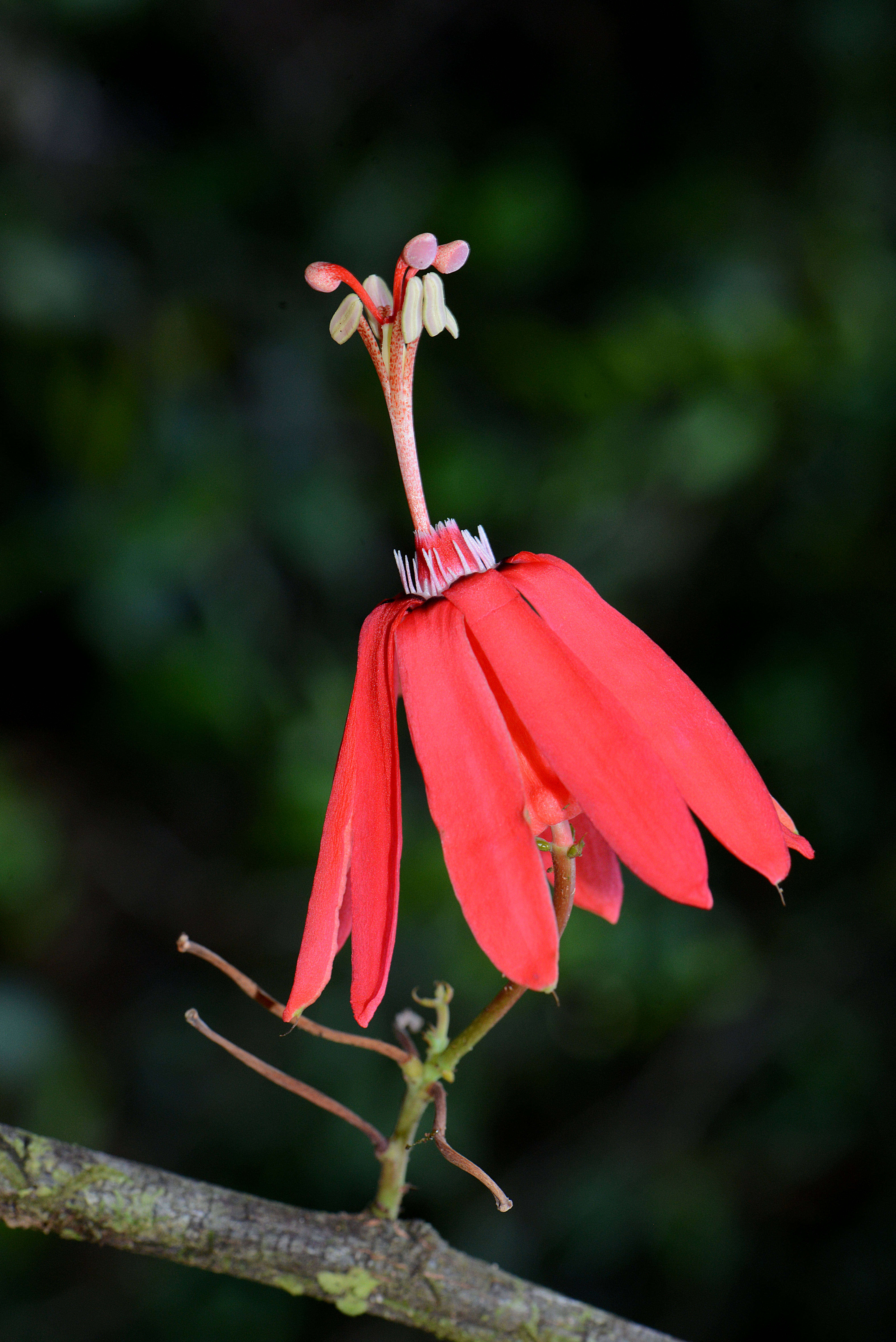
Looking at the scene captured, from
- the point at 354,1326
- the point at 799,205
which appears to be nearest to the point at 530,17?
the point at 799,205

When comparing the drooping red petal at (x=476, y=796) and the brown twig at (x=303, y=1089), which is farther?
the brown twig at (x=303, y=1089)

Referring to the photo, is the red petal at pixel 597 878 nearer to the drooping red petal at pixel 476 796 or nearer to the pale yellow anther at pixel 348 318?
the drooping red petal at pixel 476 796

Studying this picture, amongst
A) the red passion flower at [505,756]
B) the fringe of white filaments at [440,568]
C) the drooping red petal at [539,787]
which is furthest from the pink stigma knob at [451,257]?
the drooping red petal at [539,787]

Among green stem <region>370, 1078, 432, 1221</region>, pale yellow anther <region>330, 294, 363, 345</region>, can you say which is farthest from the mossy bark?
pale yellow anther <region>330, 294, 363, 345</region>

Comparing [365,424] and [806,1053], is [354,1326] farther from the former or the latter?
[365,424]

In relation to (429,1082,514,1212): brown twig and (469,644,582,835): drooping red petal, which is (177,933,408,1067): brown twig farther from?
(469,644,582,835): drooping red petal

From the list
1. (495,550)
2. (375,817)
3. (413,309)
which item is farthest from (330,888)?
(495,550)
